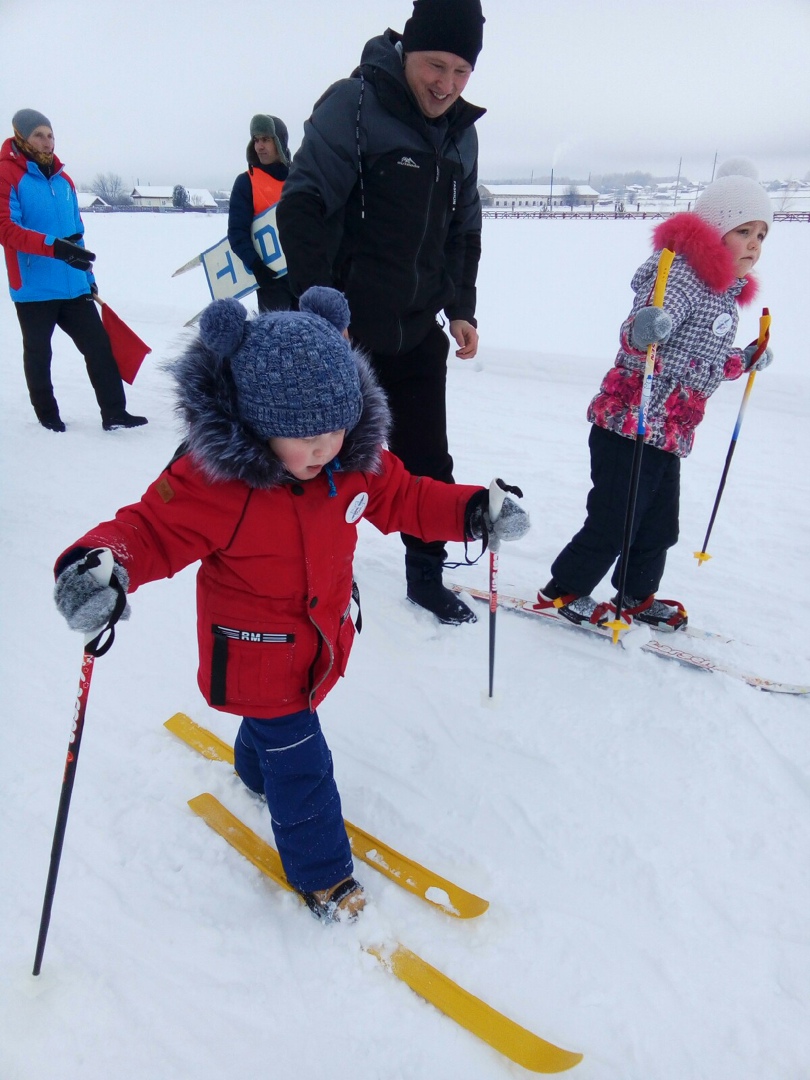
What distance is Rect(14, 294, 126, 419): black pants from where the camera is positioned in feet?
16.1

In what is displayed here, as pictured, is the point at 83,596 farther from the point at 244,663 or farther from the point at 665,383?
the point at 665,383

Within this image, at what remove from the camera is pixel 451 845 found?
2041 millimetres

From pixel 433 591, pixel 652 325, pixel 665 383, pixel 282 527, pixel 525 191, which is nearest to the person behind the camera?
pixel 282 527

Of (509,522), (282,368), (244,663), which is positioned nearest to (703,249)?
(509,522)

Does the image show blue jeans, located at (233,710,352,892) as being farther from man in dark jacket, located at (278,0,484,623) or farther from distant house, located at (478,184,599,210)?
distant house, located at (478,184,599,210)

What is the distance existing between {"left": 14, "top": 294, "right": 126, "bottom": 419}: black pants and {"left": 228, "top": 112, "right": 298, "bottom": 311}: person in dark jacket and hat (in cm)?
132

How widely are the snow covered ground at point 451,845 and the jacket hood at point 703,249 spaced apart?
149 cm

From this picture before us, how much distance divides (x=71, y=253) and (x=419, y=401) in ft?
10.2

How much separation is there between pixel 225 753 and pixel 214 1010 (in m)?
0.82

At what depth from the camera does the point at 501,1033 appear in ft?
5.08

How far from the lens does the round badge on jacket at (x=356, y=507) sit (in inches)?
69.1

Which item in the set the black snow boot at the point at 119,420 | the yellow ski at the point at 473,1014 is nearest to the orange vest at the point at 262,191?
the black snow boot at the point at 119,420

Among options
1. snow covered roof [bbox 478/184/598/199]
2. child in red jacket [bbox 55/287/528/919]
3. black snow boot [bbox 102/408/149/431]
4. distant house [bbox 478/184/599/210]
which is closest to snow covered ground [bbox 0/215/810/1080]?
child in red jacket [bbox 55/287/528/919]

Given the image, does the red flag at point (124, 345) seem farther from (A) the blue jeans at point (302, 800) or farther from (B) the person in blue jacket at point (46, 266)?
(A) the blue jeans at point (302, 800)
